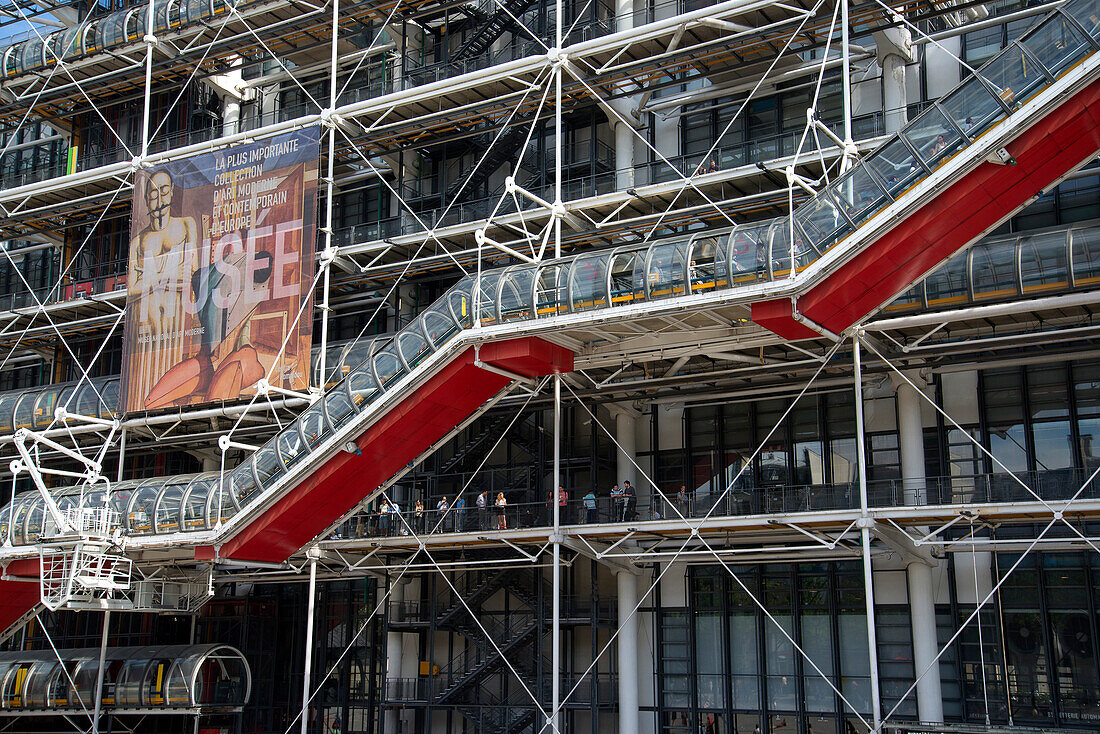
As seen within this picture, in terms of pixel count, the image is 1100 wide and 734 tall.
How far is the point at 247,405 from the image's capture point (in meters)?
26.5

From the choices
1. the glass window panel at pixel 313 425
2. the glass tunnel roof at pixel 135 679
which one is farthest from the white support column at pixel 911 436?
the glass tunnel roof at pixel 135 679

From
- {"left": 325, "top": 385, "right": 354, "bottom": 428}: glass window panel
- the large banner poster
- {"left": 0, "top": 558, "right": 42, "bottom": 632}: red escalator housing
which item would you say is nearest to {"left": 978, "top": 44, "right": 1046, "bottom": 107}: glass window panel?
{"left": 325, "top": 385, "right": 354, "bottom": 428}: glass window panel

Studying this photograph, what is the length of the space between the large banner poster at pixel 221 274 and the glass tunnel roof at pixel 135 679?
18.4 ft

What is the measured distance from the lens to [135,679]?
26203 millimetres

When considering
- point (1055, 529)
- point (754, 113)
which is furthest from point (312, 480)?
point (1055, 529)

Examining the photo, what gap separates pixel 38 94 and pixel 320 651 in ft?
54.3

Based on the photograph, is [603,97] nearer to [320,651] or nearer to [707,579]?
[707,579]

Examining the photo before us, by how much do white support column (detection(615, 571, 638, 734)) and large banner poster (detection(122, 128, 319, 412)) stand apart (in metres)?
8.15

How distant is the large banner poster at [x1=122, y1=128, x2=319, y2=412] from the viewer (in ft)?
85.2

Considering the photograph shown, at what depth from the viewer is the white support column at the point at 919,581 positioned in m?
20.2

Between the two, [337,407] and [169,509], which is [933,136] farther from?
[169,509]

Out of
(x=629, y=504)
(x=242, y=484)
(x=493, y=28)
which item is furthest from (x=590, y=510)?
(x=493, y=28)

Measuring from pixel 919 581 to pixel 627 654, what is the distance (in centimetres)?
574

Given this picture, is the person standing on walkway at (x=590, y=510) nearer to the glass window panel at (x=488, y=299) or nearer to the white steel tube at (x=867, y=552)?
the glass window panel at (x=488, y=299)
